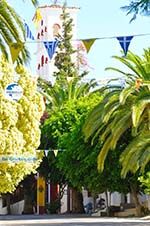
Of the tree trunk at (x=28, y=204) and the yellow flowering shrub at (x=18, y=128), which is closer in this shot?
the yellow flowering shrub at (x=18, y=128)

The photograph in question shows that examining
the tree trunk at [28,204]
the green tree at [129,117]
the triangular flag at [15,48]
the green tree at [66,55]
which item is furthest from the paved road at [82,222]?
the green tree at [66,55]

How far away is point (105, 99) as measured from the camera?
123 feet

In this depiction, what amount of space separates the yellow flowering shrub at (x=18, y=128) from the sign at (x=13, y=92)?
19 cm

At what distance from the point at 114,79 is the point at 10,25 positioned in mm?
19593

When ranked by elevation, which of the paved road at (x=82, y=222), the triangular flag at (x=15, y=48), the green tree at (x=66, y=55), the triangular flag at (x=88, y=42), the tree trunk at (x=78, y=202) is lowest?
the paved road at (x=82, y=222)

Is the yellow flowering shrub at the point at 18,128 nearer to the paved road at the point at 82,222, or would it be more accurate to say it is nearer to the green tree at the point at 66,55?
the paved road at the point at 82,222

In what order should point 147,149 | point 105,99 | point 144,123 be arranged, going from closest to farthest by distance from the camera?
point 147,149 → point 144,123 → point 105,99

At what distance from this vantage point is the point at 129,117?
3403cm

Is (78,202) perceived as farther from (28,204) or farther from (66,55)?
(66,55)

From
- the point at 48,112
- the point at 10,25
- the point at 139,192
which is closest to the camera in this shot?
the point at 10,25

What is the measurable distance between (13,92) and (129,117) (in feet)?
25.2

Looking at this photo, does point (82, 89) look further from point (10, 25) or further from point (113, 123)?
point (10, 25)

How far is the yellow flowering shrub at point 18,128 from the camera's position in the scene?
117 feet

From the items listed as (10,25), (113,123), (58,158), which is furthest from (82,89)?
(10,25)
